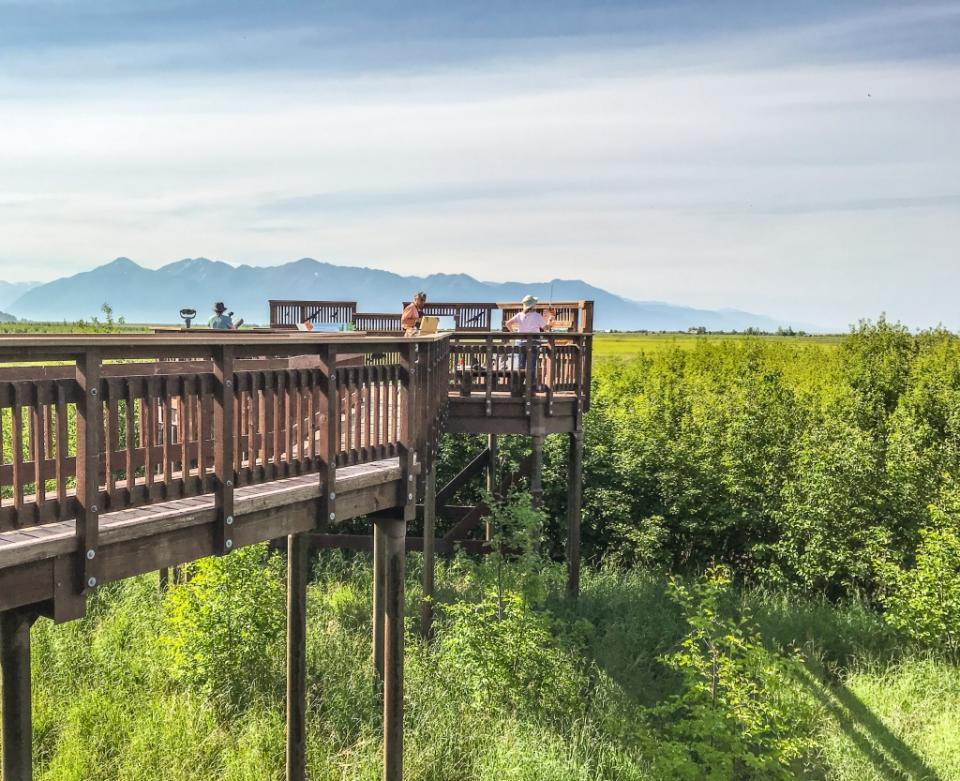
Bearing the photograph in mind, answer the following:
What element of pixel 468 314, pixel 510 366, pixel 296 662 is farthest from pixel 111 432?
pixel 468 314

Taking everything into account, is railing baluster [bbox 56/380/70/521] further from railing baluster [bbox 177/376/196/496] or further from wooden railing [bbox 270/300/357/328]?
wooden railing [bbox 270/300/357/328]

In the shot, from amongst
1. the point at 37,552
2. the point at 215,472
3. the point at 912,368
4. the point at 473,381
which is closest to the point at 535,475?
the point at 473,381

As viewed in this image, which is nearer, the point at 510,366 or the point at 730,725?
the point at 730,725

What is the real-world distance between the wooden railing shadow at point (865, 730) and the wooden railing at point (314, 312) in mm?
12738

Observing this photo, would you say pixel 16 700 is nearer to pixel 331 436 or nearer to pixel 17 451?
pixel 17 451

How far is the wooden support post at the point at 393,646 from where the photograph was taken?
7891mm

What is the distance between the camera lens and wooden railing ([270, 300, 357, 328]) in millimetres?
19953

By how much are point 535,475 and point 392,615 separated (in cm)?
776

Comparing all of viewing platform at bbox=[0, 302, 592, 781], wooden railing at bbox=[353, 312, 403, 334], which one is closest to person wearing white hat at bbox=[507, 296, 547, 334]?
viewing platform at bbox=[0, 302, 592, 781]

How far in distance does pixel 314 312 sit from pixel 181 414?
50.2 ft

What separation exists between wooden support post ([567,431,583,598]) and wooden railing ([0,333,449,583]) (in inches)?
316

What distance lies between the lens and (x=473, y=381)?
47.4 ft

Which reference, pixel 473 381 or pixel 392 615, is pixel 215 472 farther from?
pixel 473 381

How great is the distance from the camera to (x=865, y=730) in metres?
12.2
